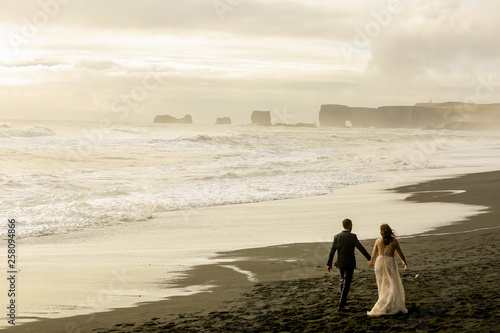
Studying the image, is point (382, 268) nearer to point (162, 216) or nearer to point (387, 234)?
point (387, 234)

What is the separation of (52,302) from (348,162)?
34.7 metres

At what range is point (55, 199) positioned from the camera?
69.8 feet

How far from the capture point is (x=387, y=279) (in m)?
7.68

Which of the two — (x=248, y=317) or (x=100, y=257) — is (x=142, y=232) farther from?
(x=248, y=317)

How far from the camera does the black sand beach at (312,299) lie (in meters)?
7.22

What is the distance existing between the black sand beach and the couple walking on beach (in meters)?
0.17

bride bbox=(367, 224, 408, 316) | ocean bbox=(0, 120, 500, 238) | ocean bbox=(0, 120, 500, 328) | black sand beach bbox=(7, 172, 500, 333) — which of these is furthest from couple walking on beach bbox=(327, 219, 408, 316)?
ocean bbox=(0, 120, 500, 238)

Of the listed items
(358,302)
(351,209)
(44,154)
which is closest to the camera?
(358,302)

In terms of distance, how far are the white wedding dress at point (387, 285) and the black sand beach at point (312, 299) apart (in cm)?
16

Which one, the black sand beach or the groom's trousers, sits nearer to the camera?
the black sand beach

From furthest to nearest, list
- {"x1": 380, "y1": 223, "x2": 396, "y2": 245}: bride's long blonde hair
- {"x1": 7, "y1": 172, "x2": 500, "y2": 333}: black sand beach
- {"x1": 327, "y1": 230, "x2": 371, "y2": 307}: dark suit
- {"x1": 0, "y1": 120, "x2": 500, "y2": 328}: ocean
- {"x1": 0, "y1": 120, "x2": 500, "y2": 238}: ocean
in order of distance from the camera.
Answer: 1. {"x1": 0, "y1": 120, "x2": 500, "y2": 238}: ocean
2. {"x1": 0, "y1": 120, "x2": 500, "y2": 328}: ocean
3. {"x1": 327, "y1": 230, "x2": 371, "y2": 307}: dark suit
4. {"x1": 380, "y1": 223, "x2": 396, "y2": 245}: bride's long blonde hair
5. {"x1": 7, "y1": 172, "x2": 500, "y2": 333}: black sand beach

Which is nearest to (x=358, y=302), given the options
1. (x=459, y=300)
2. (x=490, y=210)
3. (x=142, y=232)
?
(x=459, y=300)

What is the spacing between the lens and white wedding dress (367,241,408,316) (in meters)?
7.42

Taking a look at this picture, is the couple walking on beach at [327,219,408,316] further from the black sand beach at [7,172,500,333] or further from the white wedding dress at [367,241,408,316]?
the black sand beach at [7,172,500,333]
